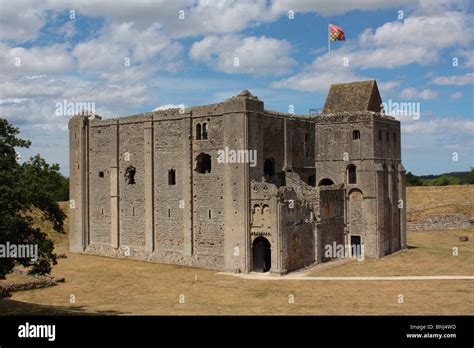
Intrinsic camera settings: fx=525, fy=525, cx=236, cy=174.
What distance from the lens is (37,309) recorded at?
24.1 meters

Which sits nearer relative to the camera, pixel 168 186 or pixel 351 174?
pixel 168 186

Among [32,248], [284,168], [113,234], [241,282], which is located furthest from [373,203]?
[32,248]

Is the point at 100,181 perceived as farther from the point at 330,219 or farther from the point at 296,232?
the point at 330,219

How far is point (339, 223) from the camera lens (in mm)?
40875

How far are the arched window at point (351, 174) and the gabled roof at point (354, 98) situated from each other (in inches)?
203

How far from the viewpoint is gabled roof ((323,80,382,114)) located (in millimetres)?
44031

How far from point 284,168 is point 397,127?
40.8ft

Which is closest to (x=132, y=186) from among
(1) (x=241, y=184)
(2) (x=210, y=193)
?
(2) (x=210, y=193)

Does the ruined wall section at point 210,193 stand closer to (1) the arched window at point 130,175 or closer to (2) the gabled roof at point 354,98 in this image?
(1) the arched window at point 130,175

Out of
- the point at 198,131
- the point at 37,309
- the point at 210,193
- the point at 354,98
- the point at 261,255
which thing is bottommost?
the point at 37,309

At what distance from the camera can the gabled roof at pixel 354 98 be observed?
44.0 m

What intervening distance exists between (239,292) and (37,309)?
33.6ft

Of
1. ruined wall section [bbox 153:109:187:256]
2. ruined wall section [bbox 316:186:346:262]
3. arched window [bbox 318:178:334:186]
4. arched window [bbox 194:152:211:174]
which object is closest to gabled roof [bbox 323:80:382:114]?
arched window [bbox 318:178:334:186]

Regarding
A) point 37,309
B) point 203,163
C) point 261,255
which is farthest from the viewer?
point 203,163
